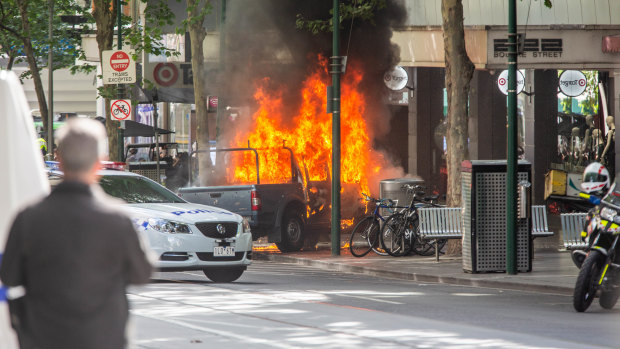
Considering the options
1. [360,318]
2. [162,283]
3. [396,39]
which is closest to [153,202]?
[162,283]

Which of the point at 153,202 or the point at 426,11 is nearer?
the point at 153,202

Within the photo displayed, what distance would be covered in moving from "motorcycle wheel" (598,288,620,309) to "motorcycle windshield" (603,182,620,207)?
2.82 feet

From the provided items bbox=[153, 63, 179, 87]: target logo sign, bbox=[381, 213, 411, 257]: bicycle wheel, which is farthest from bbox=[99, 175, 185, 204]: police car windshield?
bbox=[153, 63, 179, 87]: target logo sign

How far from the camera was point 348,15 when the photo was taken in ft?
94.5

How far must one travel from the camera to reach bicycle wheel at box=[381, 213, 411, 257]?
19.2 m

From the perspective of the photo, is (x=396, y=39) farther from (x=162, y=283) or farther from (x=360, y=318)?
(x=360, y=318)

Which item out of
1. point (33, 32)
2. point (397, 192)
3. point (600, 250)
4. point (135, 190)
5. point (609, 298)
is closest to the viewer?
point (600, 250)

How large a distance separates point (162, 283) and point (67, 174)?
9.63 meters

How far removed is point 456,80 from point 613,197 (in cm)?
747

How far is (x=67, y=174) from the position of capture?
4309mm

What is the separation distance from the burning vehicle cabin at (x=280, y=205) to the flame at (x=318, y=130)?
272 cm

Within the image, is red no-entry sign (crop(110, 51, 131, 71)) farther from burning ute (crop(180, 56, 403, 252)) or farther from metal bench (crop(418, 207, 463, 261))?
metal bench (crop(418, 207, 463, 261))

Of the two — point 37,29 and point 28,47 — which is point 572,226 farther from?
point 37,29

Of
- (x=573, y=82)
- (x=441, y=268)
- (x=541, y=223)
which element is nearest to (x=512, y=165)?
(x=441, y=268)
